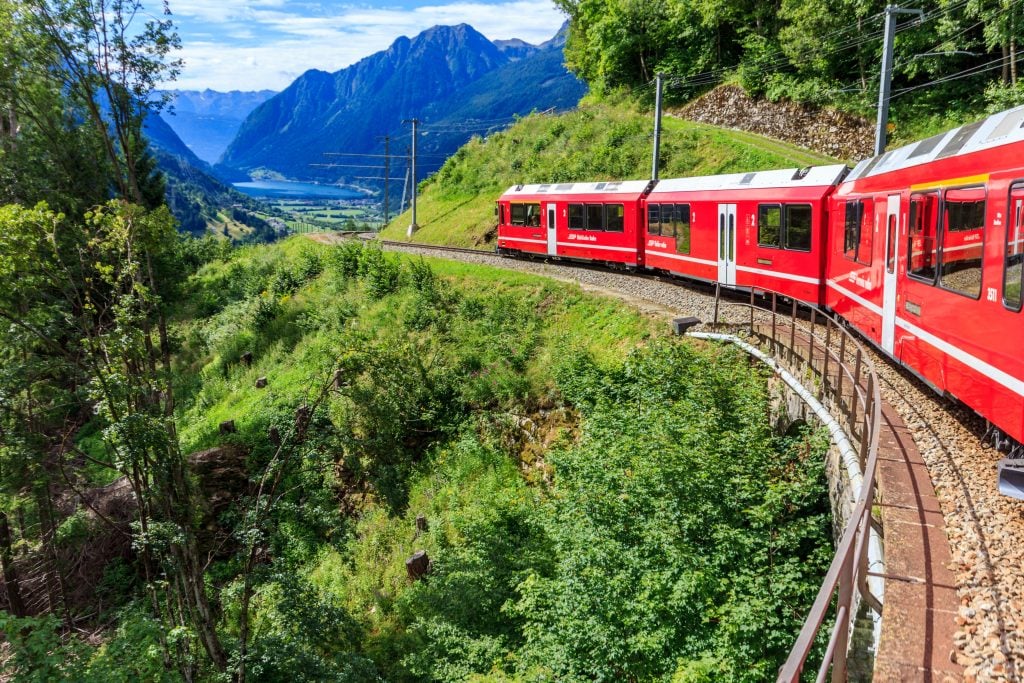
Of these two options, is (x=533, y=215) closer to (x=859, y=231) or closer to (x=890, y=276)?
(x=859, y=231)

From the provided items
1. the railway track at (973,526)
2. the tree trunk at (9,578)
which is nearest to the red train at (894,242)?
the railway track at (973,526)

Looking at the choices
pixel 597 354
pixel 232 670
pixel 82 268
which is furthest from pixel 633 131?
pixel 232 670

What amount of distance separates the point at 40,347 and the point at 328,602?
9.60 m

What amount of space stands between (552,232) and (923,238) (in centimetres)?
1881

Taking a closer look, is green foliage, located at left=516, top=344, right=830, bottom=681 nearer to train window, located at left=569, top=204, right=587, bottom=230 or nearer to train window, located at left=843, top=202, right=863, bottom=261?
train window, located at left=843, top=202, right=863, bottom=261

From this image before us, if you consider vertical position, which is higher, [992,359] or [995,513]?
[992,359]

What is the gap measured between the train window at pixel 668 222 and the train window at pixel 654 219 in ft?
0.79

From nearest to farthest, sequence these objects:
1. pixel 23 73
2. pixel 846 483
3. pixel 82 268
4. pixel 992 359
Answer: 1. pixel 992 359
2. pixel 846 483
3. pixel 82 268
4. pixel 23 73

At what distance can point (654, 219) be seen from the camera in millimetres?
22156

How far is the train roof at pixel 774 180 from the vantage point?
1587cm

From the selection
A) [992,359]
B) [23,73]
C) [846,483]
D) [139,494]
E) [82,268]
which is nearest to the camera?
[992,359]

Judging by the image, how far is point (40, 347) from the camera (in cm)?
1603

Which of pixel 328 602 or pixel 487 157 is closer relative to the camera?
pixel 328 602

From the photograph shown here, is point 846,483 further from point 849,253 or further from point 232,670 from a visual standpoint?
point 232,670
